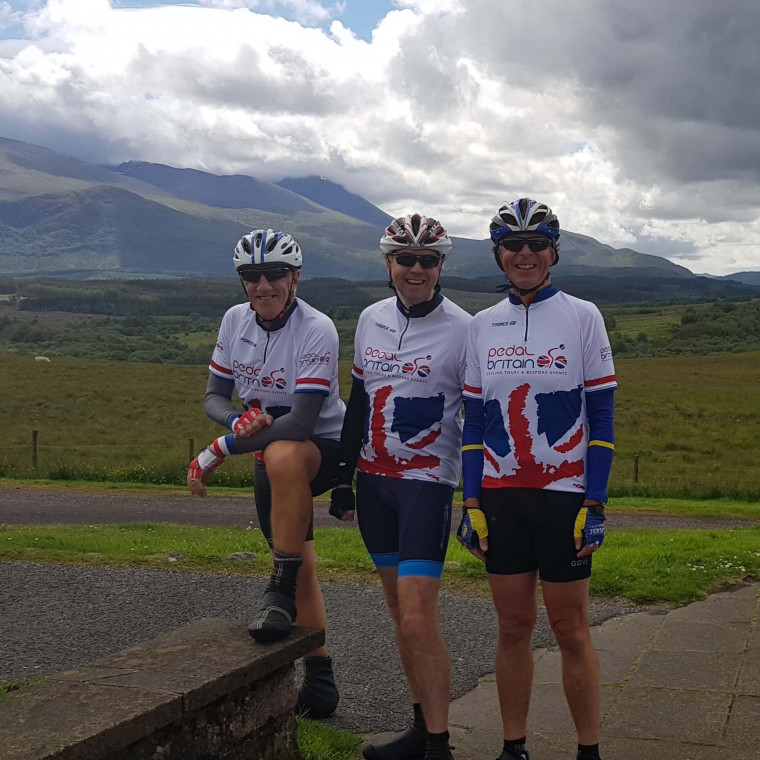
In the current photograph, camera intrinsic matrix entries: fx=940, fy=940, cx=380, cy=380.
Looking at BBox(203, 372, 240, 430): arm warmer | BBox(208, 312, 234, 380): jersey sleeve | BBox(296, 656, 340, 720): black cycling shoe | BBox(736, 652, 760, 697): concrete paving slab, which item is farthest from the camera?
BBox(736, 652, 760, 697): concrete paving slab

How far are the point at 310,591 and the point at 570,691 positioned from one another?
1.63 meters

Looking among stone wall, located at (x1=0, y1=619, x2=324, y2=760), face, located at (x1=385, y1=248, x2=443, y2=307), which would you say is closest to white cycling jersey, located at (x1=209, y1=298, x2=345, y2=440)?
face, located at (x1=385, y1=248, x2=443, y2=307)

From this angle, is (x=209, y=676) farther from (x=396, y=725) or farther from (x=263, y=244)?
(x=263, y=244)

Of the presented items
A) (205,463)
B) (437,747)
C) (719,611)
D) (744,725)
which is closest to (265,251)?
(205,463)

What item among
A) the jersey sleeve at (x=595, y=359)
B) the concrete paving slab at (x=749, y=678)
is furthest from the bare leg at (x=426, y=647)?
the concrete paving slab at (x=749, y=678)

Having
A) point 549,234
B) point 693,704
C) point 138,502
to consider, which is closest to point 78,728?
point 549,234

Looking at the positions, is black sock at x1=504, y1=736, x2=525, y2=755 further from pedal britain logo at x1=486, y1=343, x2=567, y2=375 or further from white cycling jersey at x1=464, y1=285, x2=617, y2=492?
pedal britain logo at x1=486, y1=343, x2=567, y2=375

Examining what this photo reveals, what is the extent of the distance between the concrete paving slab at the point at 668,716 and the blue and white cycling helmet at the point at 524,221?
254 centimetres

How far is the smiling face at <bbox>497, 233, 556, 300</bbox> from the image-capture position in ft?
14.3

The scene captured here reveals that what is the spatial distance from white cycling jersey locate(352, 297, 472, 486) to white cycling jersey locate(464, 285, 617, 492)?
0.91ft

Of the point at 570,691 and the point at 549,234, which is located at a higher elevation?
the point at 549,234

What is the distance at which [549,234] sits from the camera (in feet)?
14.4

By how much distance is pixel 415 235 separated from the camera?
4641 millimetres

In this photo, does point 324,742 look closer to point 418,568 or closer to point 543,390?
point 418,568
